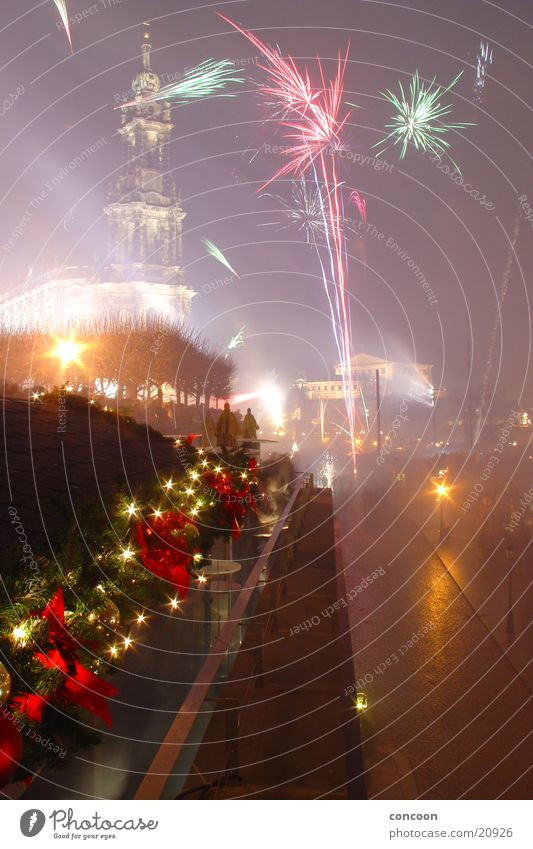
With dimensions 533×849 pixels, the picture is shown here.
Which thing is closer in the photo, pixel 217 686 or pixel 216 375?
pixel 217 686

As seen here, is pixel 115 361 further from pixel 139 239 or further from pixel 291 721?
pixel 139 239

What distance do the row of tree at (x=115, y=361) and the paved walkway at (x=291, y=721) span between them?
29408 mm

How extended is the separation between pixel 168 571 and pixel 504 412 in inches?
3746

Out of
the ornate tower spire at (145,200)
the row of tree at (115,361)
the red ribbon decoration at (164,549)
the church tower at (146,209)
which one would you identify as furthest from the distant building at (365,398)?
the red ribbon decoration at (164,549)

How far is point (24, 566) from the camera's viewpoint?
2918mm

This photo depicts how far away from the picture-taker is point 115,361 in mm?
44812

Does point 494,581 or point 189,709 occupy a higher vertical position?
point 189,709

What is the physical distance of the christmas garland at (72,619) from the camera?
9.36 ft

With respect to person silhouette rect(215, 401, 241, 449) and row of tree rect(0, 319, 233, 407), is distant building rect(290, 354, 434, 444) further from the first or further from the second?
person silhouette rect(215, 401, 241, 449)

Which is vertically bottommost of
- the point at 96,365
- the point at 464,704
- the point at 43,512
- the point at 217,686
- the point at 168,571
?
the point at 464,704

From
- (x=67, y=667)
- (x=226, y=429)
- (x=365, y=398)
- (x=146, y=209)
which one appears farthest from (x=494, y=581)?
(x=365, y=398)

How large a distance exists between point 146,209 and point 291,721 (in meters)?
86.2

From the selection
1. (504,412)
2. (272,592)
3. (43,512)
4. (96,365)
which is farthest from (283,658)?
(504,412)
